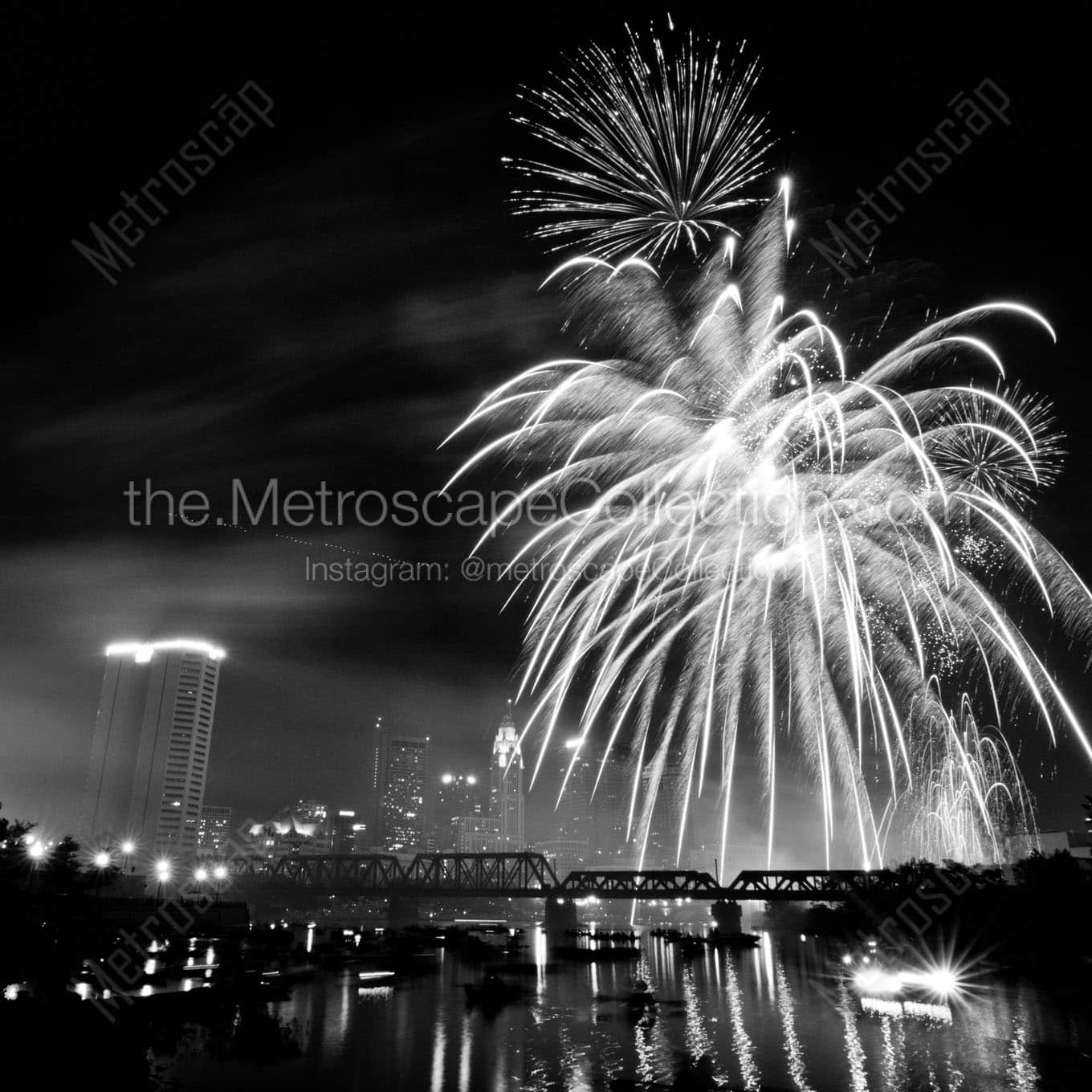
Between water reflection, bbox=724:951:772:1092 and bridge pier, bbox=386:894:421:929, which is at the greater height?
bridge pier, bbox=386:894:421:929

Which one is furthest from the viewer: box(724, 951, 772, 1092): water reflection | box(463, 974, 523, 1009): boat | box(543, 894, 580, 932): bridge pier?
box(543, 894, 580, 932): bridge pier

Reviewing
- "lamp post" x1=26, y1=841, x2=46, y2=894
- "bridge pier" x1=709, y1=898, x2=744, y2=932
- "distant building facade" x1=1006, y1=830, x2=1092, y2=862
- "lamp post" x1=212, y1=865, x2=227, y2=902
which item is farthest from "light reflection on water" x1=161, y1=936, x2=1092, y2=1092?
"lamp post" x1=212, y1=865, x2=227, y2=902

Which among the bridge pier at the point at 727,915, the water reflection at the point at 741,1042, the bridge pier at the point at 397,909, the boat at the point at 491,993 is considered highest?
the bridge pier at the point at 397,909

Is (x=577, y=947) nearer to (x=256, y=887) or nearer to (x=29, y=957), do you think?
(x=29, y=957)

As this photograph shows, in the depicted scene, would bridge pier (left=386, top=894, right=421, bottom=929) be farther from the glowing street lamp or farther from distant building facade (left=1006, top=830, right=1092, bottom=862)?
distant building facade (left=1006, top=830, right=1092, bottom=862)

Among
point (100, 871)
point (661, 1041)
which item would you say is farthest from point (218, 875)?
point (661, 1041)

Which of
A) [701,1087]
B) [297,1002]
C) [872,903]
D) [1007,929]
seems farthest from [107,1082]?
[872,903]

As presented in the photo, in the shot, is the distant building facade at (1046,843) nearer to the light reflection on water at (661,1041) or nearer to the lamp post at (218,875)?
the light reflection on water at (661,1041)

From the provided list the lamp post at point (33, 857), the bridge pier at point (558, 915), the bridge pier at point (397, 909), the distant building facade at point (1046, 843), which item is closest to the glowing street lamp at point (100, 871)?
the lamp post at point (33, 857)

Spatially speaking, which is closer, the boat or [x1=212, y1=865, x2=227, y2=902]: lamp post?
the boat
